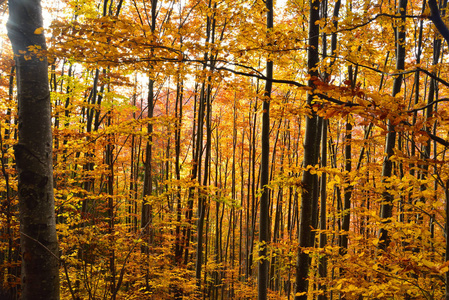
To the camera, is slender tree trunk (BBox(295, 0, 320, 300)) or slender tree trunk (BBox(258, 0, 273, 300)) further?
slender tree trunk (BBox(258, 0, 273, 300))

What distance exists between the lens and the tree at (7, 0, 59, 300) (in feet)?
5.35

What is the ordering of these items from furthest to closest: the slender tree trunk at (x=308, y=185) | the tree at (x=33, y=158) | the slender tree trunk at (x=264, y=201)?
the slender tree trunk at (x=264, y=201)
the slender tree trunk at (x=308, y=185)
the tree at (x=33, y=158)

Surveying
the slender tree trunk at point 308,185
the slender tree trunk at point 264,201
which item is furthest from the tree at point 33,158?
the slender tree trunk at point 264,201

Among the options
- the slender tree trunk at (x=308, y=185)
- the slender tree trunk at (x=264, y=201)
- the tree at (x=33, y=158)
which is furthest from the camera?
the slender tree trunk at (x=264, y=201)

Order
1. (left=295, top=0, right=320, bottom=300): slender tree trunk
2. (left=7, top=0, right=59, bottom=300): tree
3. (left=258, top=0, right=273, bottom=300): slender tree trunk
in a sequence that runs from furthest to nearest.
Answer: (left=258, top=0, right=273, bottom=300): slender tree trunk
(left=295, top=0, right=320, bottom=300): slender tree trunk
(left=7, top=0, right=59, bottom=300): tree

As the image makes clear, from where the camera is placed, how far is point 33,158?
5.56 ft

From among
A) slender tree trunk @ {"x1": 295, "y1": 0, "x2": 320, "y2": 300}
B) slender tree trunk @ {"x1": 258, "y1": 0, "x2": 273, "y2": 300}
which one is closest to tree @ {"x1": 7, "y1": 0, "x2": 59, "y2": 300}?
slender tree trunk @ {"x1": 295, "y1": 0, "x2": 320, "y2": 300}

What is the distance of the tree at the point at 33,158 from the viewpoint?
1630 millimetres

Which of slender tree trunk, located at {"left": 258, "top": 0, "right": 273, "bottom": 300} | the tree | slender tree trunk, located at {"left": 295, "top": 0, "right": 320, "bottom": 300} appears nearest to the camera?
the tree

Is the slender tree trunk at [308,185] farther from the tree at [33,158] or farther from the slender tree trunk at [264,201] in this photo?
the tree at [33,158]

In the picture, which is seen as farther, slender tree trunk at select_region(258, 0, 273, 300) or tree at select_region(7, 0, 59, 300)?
slender tree trunk at select_region(258, 0, 273, 300)

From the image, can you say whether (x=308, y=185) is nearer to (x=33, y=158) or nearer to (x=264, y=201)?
(x=264, y=201)

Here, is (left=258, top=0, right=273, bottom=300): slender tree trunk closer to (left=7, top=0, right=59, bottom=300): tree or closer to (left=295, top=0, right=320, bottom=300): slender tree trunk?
(left=295, top=0, right=320, bottom=300): slender tree trunk

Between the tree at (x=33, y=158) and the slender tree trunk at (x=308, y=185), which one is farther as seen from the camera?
the slender tree trunk at (x=308, y=185)
